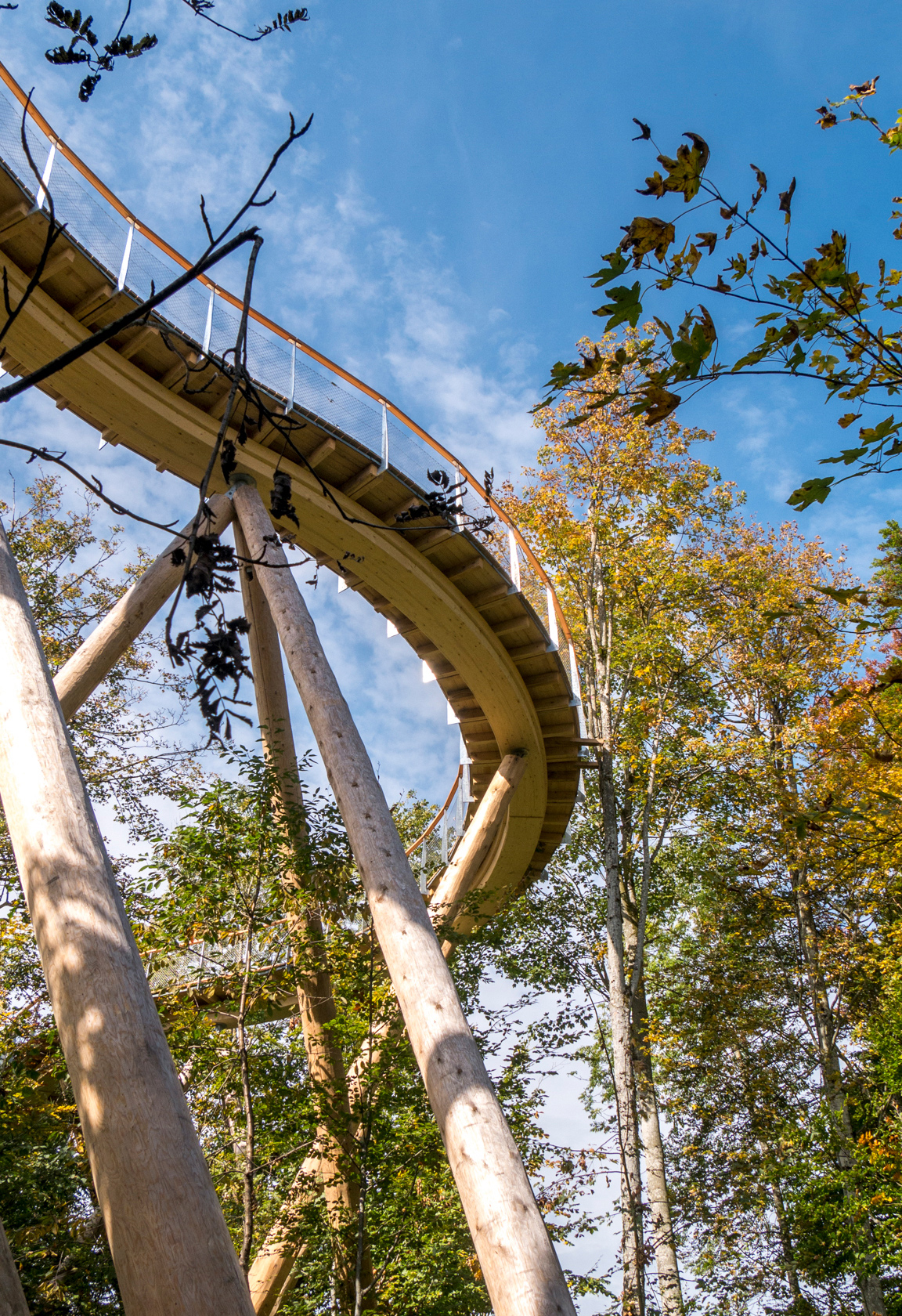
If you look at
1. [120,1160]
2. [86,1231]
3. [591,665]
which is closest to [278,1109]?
[86,1231]

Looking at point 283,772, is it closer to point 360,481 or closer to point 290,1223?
point 290,1223

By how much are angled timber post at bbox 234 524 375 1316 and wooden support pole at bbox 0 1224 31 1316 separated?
4937 millimetres

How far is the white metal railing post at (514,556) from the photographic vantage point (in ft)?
36.9

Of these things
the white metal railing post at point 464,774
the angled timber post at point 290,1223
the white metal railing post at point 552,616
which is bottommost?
the angled timber post at point 290,1223

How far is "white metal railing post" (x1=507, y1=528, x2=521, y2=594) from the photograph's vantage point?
11258 millimetres

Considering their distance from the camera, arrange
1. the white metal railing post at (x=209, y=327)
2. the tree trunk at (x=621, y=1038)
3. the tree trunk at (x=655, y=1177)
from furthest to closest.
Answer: the tree trunk at (x=655, y=1177) → the tree trunk at (x=621, y=1038) → the white metal railing post at (x=209, y=327)

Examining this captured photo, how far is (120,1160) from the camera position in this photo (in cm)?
243

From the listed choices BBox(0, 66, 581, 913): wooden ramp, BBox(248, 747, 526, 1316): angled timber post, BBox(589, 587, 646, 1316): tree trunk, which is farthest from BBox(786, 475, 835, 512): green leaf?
BBox(589, 587, 646, 1316): tree trunk

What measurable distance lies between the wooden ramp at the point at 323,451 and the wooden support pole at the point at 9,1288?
4399 mm

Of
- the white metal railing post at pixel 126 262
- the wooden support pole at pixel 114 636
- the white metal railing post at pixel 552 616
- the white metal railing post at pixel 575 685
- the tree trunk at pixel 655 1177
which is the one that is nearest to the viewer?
the wooden support pole at pixel 114 636

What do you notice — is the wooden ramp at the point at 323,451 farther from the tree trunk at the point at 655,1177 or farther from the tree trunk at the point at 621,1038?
the tree trunk at the point at 655,1177

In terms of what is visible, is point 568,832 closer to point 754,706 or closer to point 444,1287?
point 754,706

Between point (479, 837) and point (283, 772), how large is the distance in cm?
438

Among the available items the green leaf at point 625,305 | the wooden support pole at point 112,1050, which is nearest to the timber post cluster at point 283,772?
the wooden support pole at point 112,1050
